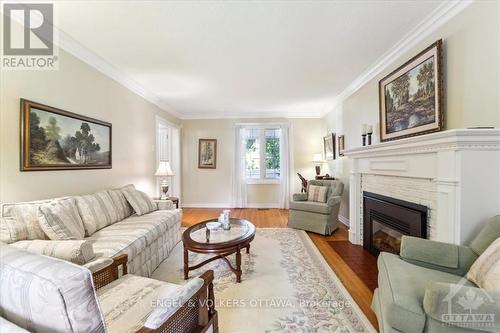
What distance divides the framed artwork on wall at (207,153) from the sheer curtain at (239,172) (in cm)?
59

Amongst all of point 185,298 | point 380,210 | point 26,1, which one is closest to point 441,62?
point 380,210

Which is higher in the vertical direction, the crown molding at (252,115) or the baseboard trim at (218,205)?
the crown molding at (252,115)

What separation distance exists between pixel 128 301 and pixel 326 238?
301cm

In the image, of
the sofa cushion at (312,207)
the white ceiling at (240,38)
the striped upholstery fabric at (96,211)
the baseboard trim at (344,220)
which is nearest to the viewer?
the white ceiling at (240,38)

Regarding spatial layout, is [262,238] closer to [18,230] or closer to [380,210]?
[380,210]

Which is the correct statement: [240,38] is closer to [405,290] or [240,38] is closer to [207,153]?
[405,290]

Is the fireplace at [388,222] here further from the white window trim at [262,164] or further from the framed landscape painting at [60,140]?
the framed landscape painting at [60,140]

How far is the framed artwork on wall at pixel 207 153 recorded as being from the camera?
19.7ft

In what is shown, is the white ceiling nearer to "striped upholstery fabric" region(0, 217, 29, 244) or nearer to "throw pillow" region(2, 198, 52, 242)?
"throw pillow" region(2, 198, 52, 242)

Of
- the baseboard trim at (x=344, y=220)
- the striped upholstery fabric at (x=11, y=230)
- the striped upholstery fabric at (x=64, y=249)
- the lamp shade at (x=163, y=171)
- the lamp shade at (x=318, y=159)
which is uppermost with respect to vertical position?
the lamp shade at (x=318, y=159)

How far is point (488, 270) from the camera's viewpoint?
1250 mm

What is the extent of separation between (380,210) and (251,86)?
274 centimetres

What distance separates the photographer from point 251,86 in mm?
3861

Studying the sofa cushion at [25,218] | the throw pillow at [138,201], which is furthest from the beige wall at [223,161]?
the sofa cushion at [25,218]
